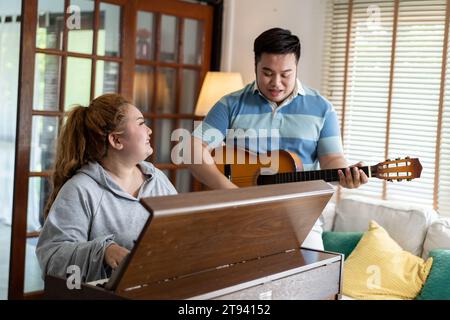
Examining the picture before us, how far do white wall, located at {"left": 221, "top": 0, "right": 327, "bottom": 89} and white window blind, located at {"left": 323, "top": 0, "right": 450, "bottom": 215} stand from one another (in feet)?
0.29

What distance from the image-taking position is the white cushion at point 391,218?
12.4 ft

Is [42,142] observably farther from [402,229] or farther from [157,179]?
[402,229]

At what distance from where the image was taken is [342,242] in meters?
3.88

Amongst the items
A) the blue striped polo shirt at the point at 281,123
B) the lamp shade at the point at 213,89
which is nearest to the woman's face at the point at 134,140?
the blue striped polo shirt at the point at 281,123

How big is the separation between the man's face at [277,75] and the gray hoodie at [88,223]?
0.69 meters

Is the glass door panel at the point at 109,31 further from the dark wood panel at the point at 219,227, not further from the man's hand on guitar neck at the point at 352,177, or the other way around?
the dark wood panel at the point at 219,227

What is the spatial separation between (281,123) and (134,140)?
27.9 inches

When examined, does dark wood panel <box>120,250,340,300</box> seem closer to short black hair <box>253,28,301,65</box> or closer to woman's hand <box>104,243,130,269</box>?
woman's hand <box>104,243,130,269</box>

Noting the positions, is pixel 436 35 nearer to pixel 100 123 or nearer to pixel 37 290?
pixel 100 123

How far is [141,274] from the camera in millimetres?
1314

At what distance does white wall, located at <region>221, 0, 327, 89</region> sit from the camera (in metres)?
4.64

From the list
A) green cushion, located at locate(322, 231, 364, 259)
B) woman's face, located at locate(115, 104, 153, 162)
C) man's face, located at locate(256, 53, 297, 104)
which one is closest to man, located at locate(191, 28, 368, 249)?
man's face, located at locate(256, 53, 297, 104)

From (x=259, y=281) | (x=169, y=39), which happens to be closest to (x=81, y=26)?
(x=169, y=39)

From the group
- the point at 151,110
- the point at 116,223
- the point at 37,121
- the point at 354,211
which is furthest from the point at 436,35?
the point at 116,223
